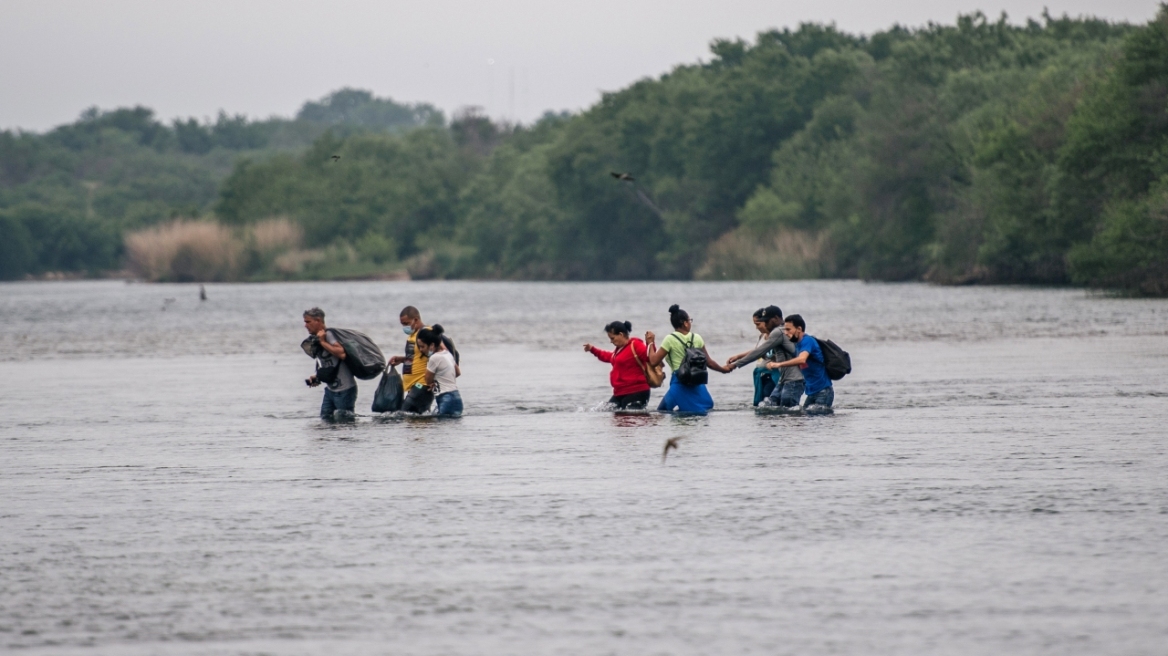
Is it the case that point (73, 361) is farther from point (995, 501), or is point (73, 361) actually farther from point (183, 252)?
point (183, 252)

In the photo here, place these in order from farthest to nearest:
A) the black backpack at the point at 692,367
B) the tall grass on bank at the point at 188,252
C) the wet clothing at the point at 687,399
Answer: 1. the tall grass on bank at the point at 188,252
2. the wet clothing at the point at 687,399
3. the black backpack at the point at 692,367

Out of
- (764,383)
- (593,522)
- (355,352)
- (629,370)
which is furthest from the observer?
(764,383)

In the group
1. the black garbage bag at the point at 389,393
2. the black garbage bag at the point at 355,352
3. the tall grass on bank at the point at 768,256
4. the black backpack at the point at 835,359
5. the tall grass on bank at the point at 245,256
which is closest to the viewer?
the black backpack at the point at 835,359

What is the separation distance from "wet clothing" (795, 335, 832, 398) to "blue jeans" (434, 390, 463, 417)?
154 inches

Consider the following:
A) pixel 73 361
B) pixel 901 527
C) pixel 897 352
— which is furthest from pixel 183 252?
pixel 901 527

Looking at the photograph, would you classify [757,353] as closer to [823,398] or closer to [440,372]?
[823,398]

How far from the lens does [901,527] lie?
1117 cm

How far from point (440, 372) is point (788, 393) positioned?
3.94 meters

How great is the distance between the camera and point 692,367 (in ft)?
61.5

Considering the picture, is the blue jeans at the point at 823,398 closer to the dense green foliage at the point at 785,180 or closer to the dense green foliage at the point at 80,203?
the dense green foliage at the point at 785,180

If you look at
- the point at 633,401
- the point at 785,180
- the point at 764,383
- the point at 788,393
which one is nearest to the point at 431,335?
the point at 633,401

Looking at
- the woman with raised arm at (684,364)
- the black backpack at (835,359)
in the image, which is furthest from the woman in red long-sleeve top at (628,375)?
the black backpack at (835,359)

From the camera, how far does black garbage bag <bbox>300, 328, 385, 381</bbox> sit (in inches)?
742

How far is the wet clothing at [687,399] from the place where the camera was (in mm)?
19203
